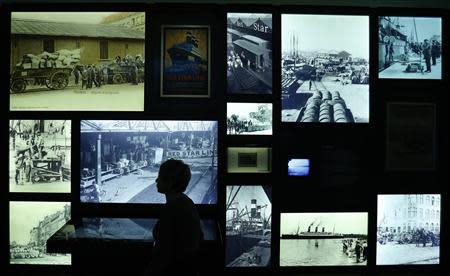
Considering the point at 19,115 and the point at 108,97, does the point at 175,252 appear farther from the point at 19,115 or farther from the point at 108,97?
the point at 19,115

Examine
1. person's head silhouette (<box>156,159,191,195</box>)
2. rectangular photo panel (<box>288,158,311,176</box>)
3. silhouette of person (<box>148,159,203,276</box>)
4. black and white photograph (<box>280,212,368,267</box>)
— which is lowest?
black and white photograph (<box>280,212,368,267</box>)

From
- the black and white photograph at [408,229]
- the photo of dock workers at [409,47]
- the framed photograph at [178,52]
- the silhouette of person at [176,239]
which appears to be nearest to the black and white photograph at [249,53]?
the framed photograph at [178,52]

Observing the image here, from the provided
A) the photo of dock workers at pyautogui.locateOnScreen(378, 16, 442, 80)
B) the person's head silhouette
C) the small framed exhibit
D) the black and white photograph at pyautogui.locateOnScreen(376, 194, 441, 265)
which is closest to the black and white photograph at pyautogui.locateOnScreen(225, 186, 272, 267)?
the small framed exhibit

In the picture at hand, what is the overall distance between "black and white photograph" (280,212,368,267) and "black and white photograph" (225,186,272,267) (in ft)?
0.49

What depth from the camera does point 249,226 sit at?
137 inches

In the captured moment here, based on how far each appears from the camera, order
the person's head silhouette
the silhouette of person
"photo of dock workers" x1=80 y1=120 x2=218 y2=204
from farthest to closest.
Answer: "photo of dock workers" x1=80 y1=120 x2=218 y2=204 → the person's head silhouette → the silhouette of person

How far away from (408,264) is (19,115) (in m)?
3.21

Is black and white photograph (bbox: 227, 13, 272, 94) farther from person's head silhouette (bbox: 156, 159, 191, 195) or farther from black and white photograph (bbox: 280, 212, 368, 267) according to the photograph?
person's head silhouette (bbox: 156, 159, 191, 195)

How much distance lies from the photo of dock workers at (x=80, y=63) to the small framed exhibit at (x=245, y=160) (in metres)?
0.78

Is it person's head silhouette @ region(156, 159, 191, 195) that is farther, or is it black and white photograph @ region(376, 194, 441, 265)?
black and white photograph @ region(376, 194, 441, 265)

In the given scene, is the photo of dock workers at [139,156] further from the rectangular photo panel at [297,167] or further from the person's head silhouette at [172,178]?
the person's head silhouette at [172,178]

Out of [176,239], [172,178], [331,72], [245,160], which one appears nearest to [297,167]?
[245,160]

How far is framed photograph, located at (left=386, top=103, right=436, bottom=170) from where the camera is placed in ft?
11.7

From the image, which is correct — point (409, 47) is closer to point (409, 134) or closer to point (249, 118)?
point (409, 134)
